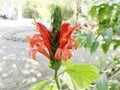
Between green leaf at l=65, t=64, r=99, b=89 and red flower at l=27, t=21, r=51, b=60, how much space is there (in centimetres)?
6

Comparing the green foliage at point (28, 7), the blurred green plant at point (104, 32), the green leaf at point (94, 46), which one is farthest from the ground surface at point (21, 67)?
the green foliage at point (28, 7)

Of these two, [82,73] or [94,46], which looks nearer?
[82,73]

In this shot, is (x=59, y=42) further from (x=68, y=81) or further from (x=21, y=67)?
(x=21, y=67)

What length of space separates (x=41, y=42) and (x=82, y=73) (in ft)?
0.38

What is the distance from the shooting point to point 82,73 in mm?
606

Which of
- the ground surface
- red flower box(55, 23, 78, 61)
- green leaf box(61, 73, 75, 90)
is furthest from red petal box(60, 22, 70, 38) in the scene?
the ground surface

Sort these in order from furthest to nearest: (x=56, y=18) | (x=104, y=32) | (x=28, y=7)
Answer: (x=28, y=7) → (x=104, y=32) → (x=56, y=18)

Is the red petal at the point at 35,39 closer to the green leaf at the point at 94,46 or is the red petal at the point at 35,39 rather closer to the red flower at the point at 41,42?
the red flower at the point at 41,42

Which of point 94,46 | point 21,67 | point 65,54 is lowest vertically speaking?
point 21,67

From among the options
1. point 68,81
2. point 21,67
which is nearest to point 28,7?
point 21,67

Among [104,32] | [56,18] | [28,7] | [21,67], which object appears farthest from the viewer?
[28,7]

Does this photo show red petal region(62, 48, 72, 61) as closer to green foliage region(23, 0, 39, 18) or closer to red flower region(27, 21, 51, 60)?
red flower region(27, 21, 51, 60)

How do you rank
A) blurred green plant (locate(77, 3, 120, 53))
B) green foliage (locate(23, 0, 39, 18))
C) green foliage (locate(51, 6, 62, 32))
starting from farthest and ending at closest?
green foliage (locate(23, 0, 39, 18))
blurred green plant (locate(77, 3, 120, 53))
green foliage (locate(51, 6, 62, 32))

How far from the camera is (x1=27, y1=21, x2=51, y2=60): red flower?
0.57 m
